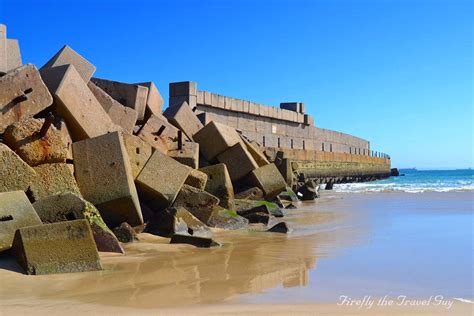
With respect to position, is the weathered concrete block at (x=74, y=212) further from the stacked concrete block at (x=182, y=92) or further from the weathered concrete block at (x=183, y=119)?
the stacked concrete block at (x=182, y=92)

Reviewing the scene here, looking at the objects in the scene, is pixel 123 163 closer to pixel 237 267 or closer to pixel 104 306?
pixel 237 267

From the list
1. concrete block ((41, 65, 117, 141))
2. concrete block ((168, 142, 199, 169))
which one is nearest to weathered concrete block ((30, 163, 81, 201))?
concrete block ((41, 65, 117, 141))

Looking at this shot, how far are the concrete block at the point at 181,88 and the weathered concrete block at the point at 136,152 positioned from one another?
869cm

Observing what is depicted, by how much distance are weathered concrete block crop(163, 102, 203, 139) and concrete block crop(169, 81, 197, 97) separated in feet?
17.7

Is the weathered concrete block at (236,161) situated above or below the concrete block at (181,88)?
below

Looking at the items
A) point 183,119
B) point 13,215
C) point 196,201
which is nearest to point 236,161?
point 183,119

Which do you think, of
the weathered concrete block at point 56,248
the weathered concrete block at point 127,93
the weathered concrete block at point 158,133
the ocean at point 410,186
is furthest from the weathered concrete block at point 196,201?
the ocean at point 410,186

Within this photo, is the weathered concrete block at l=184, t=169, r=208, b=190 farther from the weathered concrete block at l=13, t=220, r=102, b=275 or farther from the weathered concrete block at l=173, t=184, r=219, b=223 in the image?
the weathered concrete block at l=13, t=220, r=102, b=275

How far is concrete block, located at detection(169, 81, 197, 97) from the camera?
15344 millimetres

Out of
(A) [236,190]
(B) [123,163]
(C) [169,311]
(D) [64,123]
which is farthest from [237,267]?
(A) [236,190]

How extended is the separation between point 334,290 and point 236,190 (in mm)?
5845

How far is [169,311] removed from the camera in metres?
3.05

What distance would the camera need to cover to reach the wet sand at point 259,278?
3.18 meters

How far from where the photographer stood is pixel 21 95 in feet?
18.8
